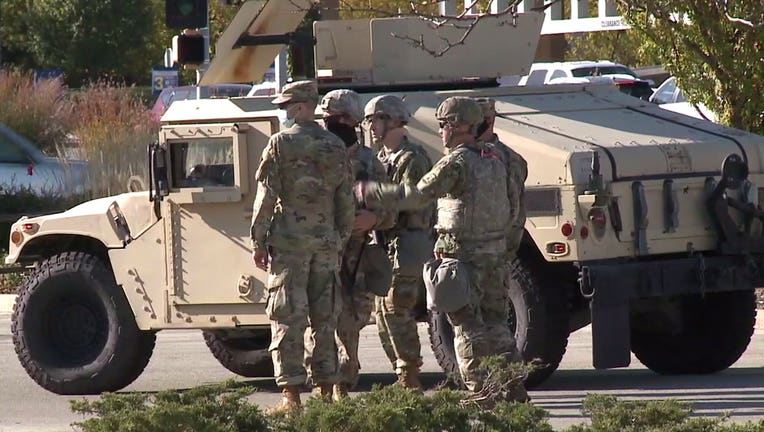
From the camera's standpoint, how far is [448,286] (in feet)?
27.8

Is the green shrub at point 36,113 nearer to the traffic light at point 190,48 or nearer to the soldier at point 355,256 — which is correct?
the traffic light at point 190,48

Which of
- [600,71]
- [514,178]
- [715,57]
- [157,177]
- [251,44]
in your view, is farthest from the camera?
[600,71]

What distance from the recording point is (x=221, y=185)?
1038cm

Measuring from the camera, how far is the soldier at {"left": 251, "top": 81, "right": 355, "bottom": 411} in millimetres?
8672

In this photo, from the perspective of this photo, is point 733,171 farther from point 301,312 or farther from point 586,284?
point 301,312

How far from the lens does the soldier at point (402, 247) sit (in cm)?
938

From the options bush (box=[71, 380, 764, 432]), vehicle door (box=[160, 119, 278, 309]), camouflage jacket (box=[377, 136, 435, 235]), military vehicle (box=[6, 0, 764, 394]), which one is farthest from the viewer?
vehicle door (box=[160, 119, 278, 309])

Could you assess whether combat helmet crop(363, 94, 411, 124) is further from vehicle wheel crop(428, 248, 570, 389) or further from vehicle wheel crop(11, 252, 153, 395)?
vehicle wheel crop(11, 252, 153, 395)

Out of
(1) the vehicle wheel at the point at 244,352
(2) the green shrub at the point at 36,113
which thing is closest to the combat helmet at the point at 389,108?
(1) the vehicle wheel at the point at 244,352

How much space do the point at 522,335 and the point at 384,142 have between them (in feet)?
4.90

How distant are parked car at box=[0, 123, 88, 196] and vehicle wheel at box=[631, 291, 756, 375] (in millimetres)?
9122

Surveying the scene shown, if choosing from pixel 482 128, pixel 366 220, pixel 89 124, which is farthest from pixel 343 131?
pixel 89 124

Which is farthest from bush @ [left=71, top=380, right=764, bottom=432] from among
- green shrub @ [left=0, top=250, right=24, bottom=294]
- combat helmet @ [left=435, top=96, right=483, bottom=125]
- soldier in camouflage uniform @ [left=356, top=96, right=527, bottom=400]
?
green shrub @ [left=0, top=250, right=24, bottom=294]

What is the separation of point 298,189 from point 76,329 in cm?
276
